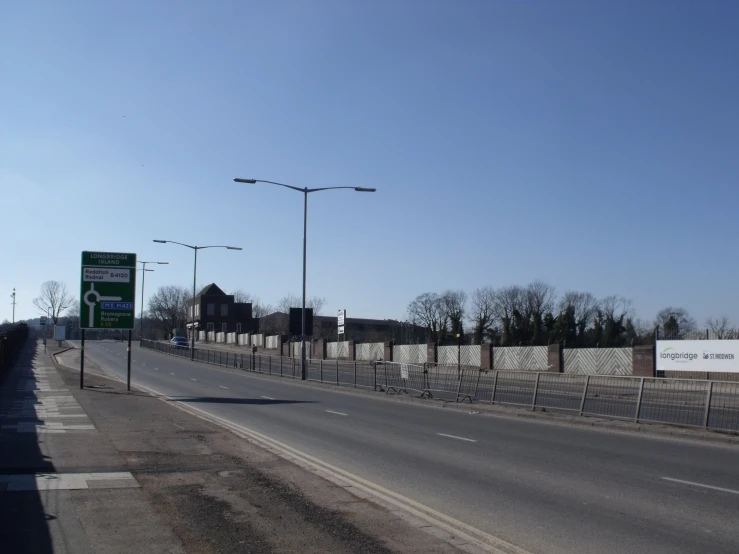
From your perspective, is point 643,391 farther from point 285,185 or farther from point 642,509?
point 285,185

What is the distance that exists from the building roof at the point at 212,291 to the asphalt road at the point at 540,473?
113 m

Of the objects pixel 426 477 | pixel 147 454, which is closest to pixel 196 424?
pixel 147 454

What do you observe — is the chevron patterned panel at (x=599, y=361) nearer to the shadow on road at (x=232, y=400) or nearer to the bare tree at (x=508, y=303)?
the shadow on road at (x=232, y=400)

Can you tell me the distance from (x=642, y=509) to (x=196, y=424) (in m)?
10.9

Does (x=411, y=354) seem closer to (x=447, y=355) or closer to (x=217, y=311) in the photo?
(x=447, y=355)

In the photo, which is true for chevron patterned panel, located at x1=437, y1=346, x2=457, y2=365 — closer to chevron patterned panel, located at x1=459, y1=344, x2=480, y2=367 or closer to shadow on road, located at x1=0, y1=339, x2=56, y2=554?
chevron patterned panel, located at x1=459, y1=344, x2=480, y2=367

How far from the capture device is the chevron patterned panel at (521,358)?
174 ft

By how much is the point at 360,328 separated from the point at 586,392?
401 feet

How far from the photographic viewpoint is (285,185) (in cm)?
3559

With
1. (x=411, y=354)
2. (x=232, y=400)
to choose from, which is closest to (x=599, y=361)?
(x=411, y=354)

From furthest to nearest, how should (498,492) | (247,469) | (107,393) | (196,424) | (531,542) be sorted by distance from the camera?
(107,393), (196,424), (247,469), (498,492), (531,542)

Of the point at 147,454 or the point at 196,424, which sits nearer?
the point at 147,454

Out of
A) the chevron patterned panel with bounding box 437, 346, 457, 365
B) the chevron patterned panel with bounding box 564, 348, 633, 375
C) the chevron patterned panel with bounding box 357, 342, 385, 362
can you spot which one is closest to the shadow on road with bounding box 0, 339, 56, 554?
the chevron patterned panel with bounding box 564, 348, 633, 375

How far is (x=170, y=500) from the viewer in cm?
873
